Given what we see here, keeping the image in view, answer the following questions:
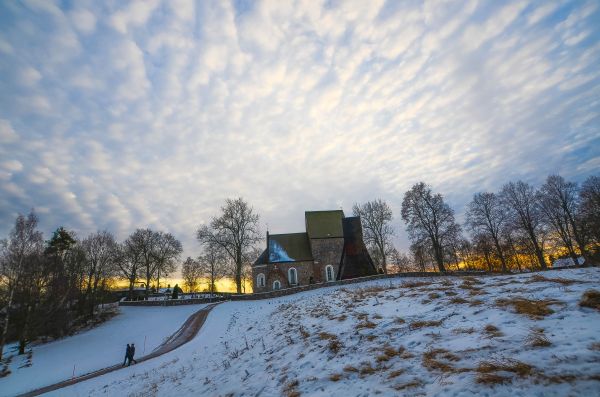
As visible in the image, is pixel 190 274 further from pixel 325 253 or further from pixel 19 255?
pixel 19 255

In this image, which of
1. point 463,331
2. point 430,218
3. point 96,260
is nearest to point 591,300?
point 463,331

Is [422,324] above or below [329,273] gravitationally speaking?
below

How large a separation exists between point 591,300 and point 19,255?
3645cm

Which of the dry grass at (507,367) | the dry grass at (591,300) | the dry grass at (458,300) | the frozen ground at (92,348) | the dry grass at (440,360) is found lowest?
the frozen ground at (92,348)

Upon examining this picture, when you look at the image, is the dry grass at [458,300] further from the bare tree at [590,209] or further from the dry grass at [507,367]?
the bare tree at [590,209]

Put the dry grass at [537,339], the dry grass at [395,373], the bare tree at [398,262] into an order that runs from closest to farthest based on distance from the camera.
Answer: the dry grass at [537,339] → the dry grass at [395,373] → the bare tree at [398,262]

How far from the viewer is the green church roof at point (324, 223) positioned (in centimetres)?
4599

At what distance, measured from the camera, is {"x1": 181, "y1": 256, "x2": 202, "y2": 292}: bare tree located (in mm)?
71731

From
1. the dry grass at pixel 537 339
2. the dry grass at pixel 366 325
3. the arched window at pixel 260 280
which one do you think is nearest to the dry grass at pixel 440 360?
the dry grass at pixel 537 339

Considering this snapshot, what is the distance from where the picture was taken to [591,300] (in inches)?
213

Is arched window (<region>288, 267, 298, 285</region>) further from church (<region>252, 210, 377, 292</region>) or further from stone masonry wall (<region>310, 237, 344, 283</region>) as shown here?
stone masonry wall (<region>310, 237, 344, 283</region>)

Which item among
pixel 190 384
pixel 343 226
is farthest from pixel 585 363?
pixel 343 226

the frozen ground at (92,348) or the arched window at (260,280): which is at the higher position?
the arched window at (260,280)

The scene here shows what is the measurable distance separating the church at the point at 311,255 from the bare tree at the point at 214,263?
8456 millimetres
